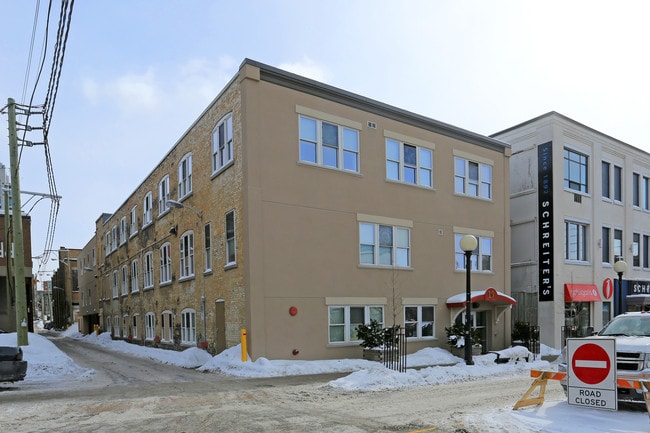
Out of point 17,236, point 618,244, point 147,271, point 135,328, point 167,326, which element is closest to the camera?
point 17,236

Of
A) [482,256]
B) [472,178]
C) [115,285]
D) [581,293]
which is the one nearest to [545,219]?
[581,293]

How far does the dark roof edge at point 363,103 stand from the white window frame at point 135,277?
60.8ft

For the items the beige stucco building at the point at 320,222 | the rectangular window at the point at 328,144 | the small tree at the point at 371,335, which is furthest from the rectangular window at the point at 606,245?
the small tree at the point at 371,335

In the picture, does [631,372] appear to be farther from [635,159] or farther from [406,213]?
[635,159]

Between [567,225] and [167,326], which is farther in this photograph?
[567,225]

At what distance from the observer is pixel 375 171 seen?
19.6 m

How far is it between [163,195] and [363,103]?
12.3 m

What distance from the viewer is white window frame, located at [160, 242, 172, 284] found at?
81.7 feet

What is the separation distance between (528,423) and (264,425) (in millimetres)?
4070

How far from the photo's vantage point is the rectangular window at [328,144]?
58.7 ft

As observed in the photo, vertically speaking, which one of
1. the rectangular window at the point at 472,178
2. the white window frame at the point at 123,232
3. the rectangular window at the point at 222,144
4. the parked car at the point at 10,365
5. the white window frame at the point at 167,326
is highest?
the rectangular window at the point at 222,144

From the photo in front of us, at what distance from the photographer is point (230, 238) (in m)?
17.9

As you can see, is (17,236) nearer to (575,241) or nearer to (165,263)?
(165,263)

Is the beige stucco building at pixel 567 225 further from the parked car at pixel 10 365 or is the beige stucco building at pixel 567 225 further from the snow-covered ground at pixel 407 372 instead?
the parked car at pixel 10 365
